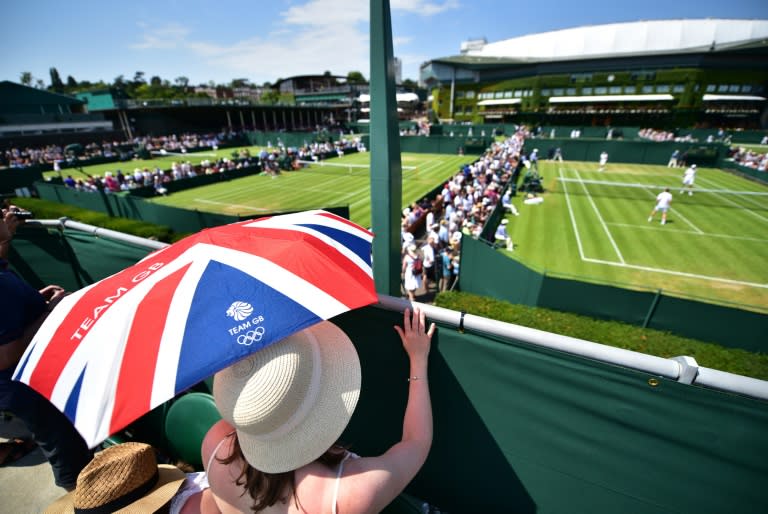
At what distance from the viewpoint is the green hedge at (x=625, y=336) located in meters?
5.96

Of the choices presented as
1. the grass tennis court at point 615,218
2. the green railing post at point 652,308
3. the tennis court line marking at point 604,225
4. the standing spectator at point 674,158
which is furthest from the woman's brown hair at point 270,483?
the standing spectator at point 674,158

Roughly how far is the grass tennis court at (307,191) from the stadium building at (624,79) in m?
52.8

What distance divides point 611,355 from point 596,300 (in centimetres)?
794

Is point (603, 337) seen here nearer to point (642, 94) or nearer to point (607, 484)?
point (607, 484)

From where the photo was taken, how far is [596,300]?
8281 mm

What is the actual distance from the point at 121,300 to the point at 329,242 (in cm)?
100

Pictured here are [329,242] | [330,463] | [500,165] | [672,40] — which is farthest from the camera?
[672,40]

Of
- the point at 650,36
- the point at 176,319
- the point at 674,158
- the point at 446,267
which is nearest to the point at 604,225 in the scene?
the point at 446,267

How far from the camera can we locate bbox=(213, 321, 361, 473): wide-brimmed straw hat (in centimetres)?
117

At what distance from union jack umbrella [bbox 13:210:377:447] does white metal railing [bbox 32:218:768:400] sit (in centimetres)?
52

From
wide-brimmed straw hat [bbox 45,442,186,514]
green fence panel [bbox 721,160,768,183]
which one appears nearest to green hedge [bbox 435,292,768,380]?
wide-brimmed straw hat [bbox 45,442,186,514]

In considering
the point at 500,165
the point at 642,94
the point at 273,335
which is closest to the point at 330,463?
the point at 273,335

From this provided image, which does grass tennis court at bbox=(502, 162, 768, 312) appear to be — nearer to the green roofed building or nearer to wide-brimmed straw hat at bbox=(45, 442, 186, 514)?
wide-brimmed straw hat at bbox=(45, 442, 186, 514)

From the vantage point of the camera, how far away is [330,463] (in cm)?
139
